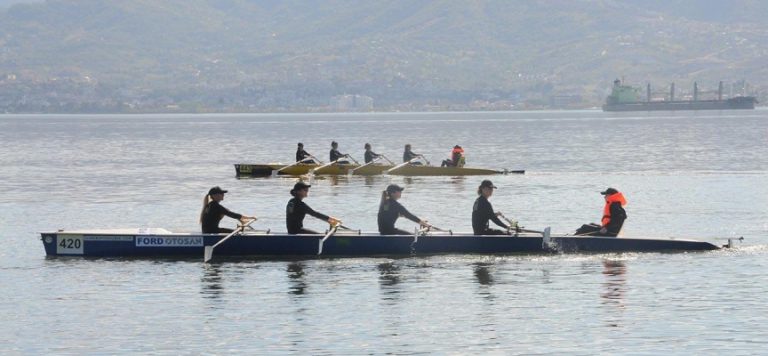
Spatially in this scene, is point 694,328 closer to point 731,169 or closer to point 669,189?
point 669,189

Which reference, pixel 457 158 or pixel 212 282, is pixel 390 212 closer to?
pixel 212 282

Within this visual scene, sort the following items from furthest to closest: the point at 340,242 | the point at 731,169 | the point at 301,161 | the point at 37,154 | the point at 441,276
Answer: the point at 37,154 < the point at 731,169 < the point at 301,161 < the point at 340,242 < the point at 441,276

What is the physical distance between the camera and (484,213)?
3606 centimetres

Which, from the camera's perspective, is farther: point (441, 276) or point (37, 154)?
point (37, 154)

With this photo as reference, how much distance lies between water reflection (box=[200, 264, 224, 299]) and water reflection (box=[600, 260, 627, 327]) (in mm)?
8461

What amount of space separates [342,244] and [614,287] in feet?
25.5

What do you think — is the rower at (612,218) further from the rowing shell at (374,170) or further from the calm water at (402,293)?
the rowing shell at (374,170)

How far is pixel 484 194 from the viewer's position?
3562cm

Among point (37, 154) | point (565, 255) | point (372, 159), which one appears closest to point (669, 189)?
point (372, 159)

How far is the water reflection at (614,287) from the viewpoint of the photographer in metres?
28.3

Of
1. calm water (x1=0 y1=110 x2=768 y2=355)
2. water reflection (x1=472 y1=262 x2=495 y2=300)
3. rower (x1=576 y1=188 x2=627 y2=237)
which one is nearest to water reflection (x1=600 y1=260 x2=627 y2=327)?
calm water (x1=0 y1=110 x2=768 y2=355)

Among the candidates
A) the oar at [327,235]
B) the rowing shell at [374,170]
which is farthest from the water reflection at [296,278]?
the rowing shell at [374,170]

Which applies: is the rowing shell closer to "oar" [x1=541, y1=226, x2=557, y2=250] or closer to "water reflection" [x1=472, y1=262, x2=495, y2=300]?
"oar" [x1=541, y1=226, x2=557, y2=250]

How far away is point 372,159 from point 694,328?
156ft
